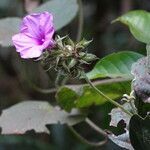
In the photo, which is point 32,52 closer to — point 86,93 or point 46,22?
point 46,22

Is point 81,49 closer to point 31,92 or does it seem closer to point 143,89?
point 143,89

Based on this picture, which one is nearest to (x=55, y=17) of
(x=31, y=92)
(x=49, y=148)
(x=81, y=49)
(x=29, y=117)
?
(x=29, y=117)

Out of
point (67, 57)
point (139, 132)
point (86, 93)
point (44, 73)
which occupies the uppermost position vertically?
point (67, 57)

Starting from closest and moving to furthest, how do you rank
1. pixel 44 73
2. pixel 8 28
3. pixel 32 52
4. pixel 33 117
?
pixel 32 52, pixel 33 117, pixel 8 28, pixel 44 73

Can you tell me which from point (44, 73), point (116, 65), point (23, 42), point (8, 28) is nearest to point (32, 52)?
point (23, 42)

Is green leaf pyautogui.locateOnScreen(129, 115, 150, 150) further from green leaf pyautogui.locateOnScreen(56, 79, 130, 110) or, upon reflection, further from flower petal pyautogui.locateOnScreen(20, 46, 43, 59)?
green leaf pyautogui.locateOnScreen(56, 79, 130, 110)
